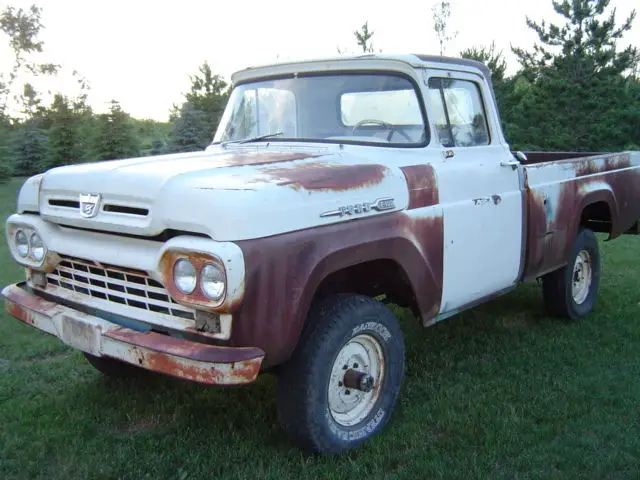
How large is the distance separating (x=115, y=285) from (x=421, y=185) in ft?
5.63

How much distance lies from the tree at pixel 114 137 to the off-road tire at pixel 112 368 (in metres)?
17.1

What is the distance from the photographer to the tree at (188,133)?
19703 millimetres

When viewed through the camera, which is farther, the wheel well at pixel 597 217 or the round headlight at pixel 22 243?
the wheel well at pixel 597 217

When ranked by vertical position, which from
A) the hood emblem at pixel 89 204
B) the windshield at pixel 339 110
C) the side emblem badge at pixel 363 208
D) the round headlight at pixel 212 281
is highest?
the windshield at pixel 339 110

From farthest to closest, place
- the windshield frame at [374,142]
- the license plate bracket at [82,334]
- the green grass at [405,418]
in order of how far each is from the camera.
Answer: the windshield frame at [374,142]
the green grass at [405,418]
the license plate bracket at [82,334]

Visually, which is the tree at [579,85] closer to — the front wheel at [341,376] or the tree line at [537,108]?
the tree line at [537,108]

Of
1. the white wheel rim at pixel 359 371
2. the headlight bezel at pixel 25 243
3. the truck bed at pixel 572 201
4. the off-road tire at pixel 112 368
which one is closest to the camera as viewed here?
the white wheel rim at pixel 359 371

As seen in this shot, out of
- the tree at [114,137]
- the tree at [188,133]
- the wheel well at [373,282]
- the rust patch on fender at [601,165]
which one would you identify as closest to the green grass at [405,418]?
the wheel well at [373,282]

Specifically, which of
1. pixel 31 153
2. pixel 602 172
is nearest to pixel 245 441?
pixel 602 172

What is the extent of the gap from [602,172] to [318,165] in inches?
129

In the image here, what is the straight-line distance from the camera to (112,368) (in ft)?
13.8

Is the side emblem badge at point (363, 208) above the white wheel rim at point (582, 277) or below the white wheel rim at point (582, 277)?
above

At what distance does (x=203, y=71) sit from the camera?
2233cm

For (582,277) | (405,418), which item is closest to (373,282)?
(405,418)
